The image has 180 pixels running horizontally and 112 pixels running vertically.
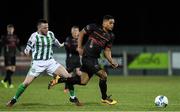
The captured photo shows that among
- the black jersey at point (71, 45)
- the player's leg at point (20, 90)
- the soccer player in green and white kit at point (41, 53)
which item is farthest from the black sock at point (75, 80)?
the black jersey at point (71, 45)

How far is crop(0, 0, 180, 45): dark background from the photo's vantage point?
144ft

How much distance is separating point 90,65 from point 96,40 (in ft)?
2.04

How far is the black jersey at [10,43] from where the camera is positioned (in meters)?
23.4

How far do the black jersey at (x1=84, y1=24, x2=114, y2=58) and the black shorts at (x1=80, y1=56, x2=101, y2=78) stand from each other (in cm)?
13

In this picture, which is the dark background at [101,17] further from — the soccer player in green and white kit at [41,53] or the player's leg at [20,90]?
the player's leg at [20,90]

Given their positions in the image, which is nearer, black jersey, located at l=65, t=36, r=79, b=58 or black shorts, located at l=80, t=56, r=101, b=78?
black shorts, located at l=80, t=56, r=101, b=78

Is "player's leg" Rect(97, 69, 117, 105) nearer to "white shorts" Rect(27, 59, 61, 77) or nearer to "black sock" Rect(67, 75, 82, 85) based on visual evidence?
"black sock" Rect(67, 75, 82, 85)

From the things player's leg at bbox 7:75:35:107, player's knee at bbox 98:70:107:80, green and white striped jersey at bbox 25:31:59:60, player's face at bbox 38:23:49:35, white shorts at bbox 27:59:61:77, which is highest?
player's face at bbox 38:23:49:35

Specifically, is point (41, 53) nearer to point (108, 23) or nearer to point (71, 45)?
point (108, 23)

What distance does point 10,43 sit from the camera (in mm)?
23578

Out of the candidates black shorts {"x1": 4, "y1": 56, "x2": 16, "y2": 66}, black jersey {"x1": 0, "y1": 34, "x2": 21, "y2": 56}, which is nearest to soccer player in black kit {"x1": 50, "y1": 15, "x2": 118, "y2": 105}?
black jersey {"x1": 0, "y1": 34, "x2": 21, "y2": 56}

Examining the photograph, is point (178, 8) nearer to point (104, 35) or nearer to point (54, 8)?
point (54, 8)

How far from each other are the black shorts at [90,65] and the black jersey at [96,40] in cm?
13

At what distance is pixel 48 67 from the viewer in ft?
52.1
